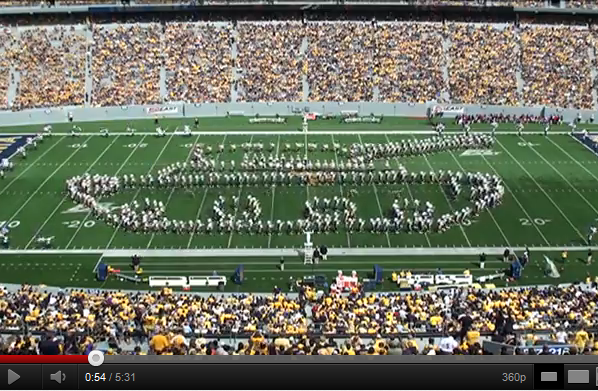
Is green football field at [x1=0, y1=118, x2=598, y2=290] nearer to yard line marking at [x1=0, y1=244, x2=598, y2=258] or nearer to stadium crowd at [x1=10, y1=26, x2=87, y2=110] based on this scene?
yard line marking at [x1=0, y1=244, x2=598, y2=258]

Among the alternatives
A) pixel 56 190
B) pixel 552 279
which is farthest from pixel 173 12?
pixel 552 279

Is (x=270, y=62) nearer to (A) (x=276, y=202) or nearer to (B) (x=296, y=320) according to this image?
(A) (x=276, y=202)

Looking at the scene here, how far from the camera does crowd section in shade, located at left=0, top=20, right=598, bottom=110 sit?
1748 inches

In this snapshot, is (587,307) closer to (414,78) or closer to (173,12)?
(414,78)

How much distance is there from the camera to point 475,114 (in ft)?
135

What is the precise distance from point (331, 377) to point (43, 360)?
6.59 ft

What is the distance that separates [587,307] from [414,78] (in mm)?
31515

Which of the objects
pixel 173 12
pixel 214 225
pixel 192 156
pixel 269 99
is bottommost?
pixel 214 225

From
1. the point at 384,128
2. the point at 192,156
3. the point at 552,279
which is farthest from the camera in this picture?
the point at 384,128

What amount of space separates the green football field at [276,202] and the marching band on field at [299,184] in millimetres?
481

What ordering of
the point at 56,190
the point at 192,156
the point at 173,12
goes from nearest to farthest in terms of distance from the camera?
the point at 56,190 → the point at 192,156 → the point at 173,12

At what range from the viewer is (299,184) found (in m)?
29.2

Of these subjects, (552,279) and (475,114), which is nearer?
(552,279)

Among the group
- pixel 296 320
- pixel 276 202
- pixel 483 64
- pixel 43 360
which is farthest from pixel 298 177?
pixel 43 360
